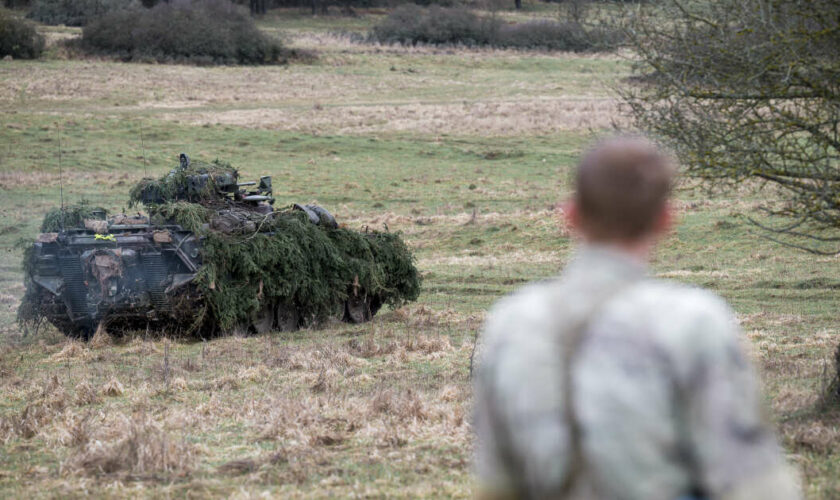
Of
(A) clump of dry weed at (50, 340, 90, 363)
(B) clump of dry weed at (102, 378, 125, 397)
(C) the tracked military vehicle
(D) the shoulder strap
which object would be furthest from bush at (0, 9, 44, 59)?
(D) the shoulder strap

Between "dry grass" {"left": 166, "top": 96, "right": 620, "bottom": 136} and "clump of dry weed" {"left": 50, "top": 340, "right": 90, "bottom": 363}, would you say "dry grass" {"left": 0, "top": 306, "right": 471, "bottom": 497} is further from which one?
"dry grass" {"left": 166, "top": 96, "right": 620, "bottom": 136}

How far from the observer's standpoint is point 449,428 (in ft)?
26.4

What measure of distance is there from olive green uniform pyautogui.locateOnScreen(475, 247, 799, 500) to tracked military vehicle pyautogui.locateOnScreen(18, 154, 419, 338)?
12.7 metres

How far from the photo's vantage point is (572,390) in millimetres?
2627

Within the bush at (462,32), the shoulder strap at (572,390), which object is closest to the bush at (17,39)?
the bush at (462,32)

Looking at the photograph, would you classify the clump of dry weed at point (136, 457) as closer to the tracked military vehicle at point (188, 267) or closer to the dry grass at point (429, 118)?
the tracked military vehicle at point (188, 267)

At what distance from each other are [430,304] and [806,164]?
10.7 meters

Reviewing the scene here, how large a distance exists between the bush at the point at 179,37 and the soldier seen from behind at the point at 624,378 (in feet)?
185

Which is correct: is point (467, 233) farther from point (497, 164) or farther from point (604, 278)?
point (604, 278)

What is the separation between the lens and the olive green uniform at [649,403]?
2.54m

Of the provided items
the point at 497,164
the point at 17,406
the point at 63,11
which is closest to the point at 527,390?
the point at 17,406

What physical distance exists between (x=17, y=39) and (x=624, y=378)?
53731 millimetres

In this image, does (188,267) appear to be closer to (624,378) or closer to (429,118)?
(624,378)

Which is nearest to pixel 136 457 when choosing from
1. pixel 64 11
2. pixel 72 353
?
pixel 72 353
